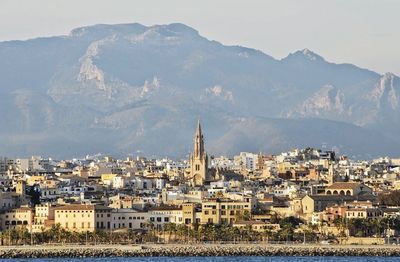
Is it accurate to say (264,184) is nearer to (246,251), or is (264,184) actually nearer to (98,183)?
(98,183)

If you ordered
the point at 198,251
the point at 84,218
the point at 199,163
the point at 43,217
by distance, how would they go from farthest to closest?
the point at 199,163 → the point at 43,217 → the point at 84,218 → the point at 198,251

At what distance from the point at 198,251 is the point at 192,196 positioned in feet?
69.0

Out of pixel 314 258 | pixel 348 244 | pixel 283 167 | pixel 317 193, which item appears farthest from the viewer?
pixel 283 167

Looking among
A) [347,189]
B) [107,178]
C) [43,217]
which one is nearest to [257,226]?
[43,217]

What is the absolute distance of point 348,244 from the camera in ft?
283

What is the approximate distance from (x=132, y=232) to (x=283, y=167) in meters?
49.2

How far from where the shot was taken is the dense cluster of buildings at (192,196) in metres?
91.0

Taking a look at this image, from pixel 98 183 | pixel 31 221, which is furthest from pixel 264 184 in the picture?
pixel 31 221

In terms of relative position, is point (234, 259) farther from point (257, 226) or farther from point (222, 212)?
point (222, 212)

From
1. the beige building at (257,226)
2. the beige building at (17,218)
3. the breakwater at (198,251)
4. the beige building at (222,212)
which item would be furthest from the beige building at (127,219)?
the breakwater at (198,251)

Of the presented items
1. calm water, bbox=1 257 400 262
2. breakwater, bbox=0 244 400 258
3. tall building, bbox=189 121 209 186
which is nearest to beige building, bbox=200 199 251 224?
breakwater, bbox=0 244 400 258

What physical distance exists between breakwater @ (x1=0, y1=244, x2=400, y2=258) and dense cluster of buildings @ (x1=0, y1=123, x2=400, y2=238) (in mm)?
6536

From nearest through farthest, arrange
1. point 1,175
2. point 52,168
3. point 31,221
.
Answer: point 31,221, point 1,175, point 52,168

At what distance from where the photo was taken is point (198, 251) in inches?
3226
